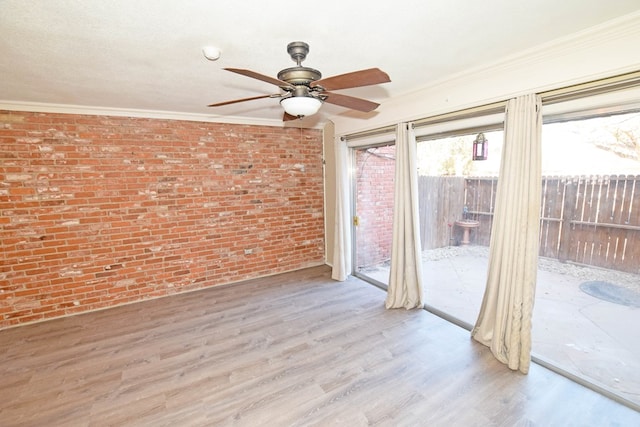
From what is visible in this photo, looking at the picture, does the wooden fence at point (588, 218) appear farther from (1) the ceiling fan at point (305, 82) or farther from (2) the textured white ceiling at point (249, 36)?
(1) the ceiling fan at point (305, 82)

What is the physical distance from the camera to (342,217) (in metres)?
4.02

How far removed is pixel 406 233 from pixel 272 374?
1.92 m

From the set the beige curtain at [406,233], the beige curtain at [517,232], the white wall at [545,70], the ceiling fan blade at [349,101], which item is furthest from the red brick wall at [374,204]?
the ceiling fan blade at [349,101]

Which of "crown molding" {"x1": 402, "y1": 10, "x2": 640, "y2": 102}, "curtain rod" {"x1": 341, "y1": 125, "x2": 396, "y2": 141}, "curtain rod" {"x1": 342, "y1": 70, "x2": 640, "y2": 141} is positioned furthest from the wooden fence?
"curtain rod" {"x1": 341, "y1": 125, "x2": 396, "y2": 141}

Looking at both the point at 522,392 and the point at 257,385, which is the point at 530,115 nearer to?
the point at 522,392

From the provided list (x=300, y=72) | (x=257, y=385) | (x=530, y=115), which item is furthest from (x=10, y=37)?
(x=530, y=115)

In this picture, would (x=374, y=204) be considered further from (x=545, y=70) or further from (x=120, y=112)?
(x=120, y=112)

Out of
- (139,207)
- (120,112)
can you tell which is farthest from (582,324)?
(120,112)

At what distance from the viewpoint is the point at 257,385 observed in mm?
2115

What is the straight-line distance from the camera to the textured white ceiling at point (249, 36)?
140 centimetres

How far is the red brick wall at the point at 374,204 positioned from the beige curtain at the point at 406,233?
82cm

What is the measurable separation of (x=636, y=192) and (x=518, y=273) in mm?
872

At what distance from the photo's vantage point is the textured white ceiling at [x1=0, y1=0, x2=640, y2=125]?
140 centimetres

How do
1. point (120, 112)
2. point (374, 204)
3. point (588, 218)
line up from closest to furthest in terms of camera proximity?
1. point (588, 218)
2. point (120, 112)
3. point (374, 204)
